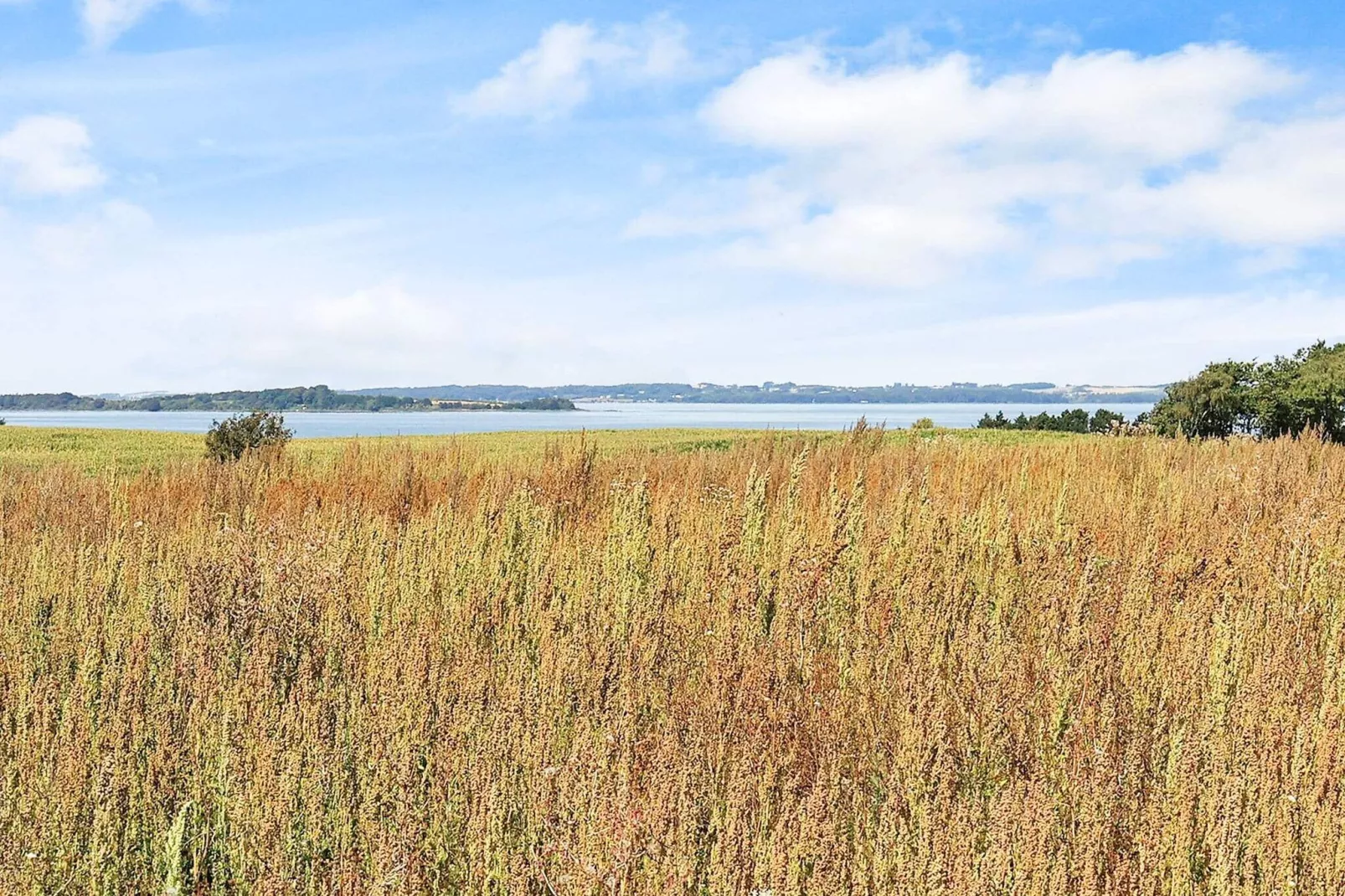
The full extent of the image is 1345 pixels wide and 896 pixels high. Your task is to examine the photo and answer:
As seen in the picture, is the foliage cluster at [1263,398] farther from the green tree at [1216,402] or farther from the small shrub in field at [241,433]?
the small shrub in field at [241,433]

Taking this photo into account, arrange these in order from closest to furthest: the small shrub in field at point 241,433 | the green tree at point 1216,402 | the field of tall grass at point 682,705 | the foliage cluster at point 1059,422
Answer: the field of tall grass at point 682,705 < the small shrub in field at point 241,433 < the foliage cluster at point 1059,422 < the green tree at point 1216,402

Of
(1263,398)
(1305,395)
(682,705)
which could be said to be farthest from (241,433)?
(1263,398)

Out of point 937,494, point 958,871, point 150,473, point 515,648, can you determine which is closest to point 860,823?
point 958,871

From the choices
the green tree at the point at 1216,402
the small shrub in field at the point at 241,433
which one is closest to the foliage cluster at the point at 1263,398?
the green tree at the point at 1216,402

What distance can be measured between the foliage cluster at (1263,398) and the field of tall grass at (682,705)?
37758 mm

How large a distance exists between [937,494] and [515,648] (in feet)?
16.6

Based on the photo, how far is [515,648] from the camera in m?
4.54

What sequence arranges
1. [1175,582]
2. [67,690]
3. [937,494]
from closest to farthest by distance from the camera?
[67,690] < [1175,582] < [937,494]

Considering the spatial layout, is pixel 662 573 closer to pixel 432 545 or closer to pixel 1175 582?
pixel 432 545

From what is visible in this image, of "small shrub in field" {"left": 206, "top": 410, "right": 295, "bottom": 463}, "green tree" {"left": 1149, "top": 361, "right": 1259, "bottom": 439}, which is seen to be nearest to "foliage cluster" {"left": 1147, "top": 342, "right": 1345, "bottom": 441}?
"green tree" {"left": 1149, "top": 361, "right": 1259, "bottom": 439}

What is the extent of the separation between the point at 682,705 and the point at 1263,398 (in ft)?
163

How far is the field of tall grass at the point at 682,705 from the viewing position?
103 inches

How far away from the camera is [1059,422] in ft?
128

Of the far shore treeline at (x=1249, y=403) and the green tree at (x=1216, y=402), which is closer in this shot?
the far shore treeline at (x=1249, y=403)
